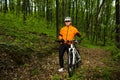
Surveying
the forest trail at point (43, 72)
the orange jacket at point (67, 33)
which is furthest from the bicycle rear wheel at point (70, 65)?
the orange jacket at point (67, 33)

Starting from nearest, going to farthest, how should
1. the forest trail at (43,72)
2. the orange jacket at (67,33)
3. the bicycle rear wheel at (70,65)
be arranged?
the forest trail at (43,72)
the bicycle rear wheel at (70,65)
the orange jacket at (67,33)

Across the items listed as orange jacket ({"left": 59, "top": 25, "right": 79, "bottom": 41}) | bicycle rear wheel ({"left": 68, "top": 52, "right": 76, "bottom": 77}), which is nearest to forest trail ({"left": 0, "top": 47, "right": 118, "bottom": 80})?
bicycle rear wheel ({"left": 68, "top": 52, "right": 76, "bottom": 77})

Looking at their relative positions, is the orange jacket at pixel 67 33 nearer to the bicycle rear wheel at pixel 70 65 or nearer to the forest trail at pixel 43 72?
the bicycle rear wheel at pixel 70 65

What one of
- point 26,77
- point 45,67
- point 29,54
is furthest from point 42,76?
point 29,54

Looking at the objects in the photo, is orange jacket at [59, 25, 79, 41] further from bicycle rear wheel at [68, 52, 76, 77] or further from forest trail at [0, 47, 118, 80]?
forest trail at [0, 47, 118, 80]

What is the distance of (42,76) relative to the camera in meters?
11.3

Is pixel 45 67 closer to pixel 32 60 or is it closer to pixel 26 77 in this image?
pixel 32 60

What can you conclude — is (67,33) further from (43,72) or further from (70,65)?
(43,72)

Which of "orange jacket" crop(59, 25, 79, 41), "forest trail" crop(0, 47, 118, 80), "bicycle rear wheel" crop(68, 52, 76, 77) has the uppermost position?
"orange jacket" crop(59, 25, 79, 41)

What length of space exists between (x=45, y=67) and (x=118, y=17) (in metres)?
11.3

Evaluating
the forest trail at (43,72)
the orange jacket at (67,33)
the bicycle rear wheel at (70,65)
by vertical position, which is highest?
the orange jacket at (67,33)

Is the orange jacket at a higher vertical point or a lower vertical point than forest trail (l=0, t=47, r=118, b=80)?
higher

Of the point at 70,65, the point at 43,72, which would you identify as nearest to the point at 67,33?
the point at 70,65

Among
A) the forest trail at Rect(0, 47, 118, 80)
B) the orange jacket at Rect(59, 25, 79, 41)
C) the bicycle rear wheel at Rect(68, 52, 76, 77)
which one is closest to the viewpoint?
the forest trail at Rect(0, 47, 118, 80)
